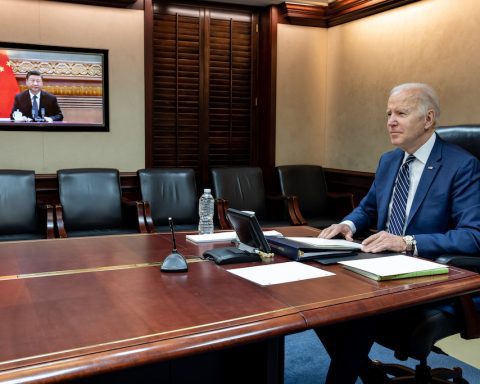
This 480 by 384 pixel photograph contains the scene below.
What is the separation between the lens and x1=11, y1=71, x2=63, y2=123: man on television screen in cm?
419

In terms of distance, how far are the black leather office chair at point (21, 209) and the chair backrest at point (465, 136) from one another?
8.70 ft

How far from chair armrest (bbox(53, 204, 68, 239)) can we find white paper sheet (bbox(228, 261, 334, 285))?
91.1 inches

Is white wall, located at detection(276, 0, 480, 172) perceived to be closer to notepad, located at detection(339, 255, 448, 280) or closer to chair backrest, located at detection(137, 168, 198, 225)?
chair backrest, located at detection(137, 168, 198, 225)

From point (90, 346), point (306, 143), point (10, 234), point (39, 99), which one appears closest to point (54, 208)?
point (10, 234)

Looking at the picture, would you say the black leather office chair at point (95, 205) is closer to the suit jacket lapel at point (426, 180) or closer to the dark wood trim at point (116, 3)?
the dark wood trim at point (116, 3)

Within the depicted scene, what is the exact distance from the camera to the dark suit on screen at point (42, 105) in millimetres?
4184

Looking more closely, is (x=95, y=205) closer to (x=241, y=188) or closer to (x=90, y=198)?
(x=90, y=198)

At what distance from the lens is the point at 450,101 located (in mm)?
3941

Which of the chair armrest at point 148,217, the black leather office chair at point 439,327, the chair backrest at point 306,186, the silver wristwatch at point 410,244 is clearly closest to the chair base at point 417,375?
the black leather office chair at point 439,327

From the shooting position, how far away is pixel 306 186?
480cm

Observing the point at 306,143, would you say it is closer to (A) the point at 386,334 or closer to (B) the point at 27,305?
(A) the point at 386,334

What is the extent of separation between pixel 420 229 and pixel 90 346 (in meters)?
1.59

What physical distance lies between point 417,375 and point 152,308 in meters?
1.36

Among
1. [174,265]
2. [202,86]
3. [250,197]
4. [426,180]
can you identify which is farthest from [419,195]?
[202,86]
